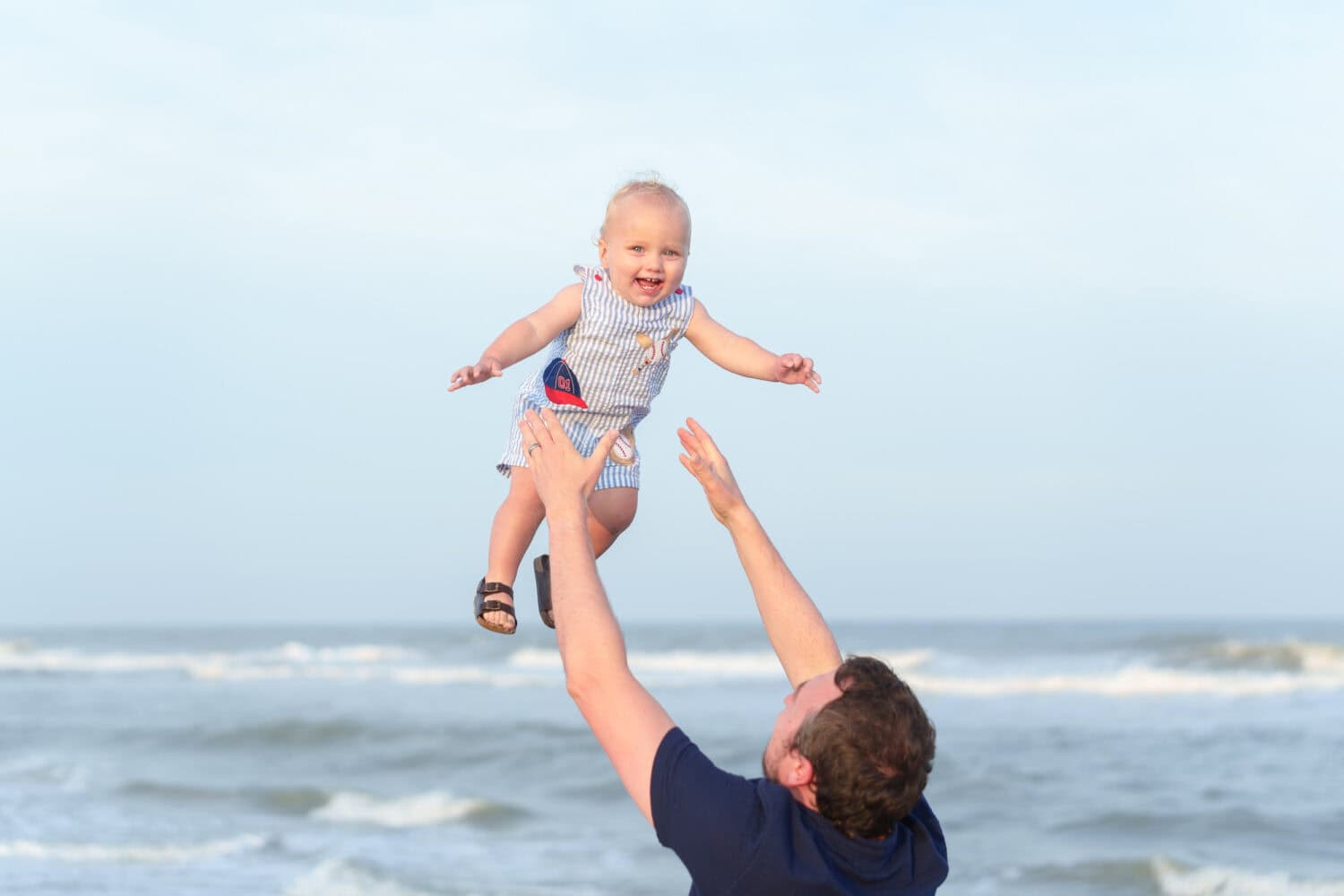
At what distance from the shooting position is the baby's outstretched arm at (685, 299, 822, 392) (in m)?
3.87

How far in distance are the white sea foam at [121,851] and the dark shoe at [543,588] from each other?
27.8ft

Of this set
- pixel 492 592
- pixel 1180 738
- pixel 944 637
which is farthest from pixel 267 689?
pixel 492 592

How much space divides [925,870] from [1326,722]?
17612 millimetres

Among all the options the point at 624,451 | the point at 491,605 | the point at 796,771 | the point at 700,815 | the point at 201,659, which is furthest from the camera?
the point at 201,659

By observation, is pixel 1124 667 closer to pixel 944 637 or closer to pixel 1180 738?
pixel 1180 738

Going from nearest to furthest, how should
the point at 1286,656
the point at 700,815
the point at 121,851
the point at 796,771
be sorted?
the point at 700,815, the point at 796,771, the point at 121,851, the point at 1286,656

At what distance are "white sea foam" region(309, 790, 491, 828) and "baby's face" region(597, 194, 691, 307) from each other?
1046 cm

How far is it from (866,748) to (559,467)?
881mm

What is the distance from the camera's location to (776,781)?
304 centimetres

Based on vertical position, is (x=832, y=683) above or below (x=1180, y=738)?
above

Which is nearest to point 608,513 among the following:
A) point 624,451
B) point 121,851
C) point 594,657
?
point 624,451

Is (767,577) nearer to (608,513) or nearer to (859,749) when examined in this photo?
(608,513)

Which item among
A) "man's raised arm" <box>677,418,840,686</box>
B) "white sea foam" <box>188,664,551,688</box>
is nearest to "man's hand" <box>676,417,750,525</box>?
"man's raised arm" <box>677,418,840,686</box>

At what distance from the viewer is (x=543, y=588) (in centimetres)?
404
